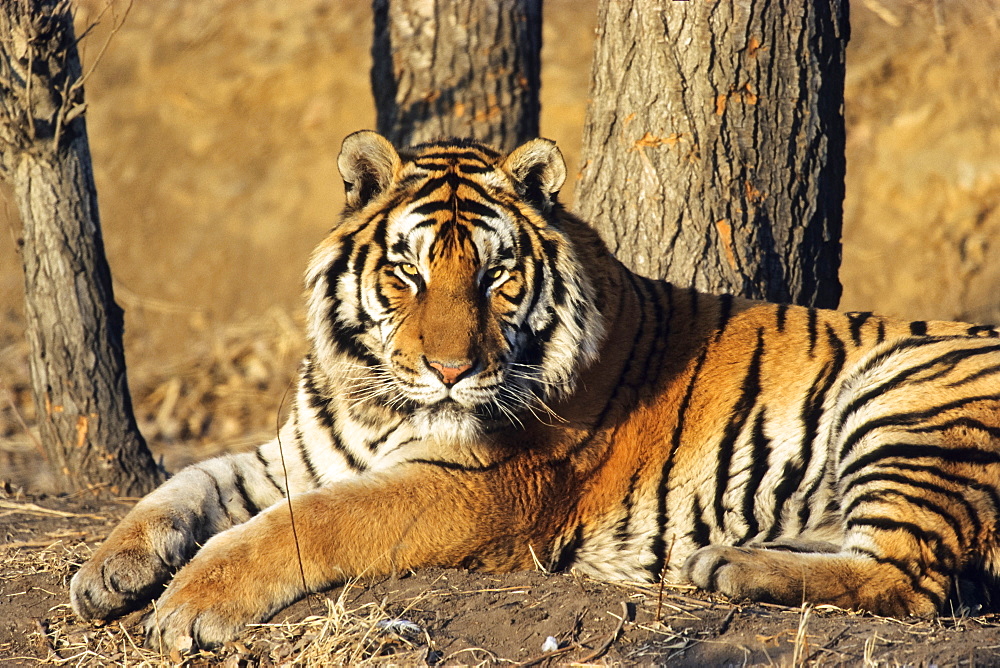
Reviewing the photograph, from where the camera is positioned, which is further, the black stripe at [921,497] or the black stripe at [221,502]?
the black stripe at [221,502]

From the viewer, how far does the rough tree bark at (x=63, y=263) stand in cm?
372

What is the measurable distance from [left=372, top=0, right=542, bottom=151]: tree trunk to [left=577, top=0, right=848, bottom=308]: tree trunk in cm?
95

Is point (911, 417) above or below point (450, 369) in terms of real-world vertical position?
below

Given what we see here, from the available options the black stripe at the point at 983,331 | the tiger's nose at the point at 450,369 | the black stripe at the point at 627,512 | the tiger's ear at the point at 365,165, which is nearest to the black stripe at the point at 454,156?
the tiger's ear at the point at 365,165

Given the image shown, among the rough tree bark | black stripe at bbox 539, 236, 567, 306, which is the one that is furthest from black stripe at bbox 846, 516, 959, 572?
the rough tree bark

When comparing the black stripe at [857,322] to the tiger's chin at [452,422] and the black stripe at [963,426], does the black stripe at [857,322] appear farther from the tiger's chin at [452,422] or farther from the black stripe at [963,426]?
the tiger's chin at [452,422]

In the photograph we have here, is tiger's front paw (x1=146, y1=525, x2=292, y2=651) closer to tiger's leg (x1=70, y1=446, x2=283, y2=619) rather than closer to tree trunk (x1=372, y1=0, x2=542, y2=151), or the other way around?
tiger's leg (x1=70, y1=446, x2=283, y2=619)

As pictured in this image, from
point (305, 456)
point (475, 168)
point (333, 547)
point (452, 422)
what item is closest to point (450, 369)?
point (452, 422)

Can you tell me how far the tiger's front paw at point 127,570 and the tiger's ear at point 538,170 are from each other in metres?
1.45

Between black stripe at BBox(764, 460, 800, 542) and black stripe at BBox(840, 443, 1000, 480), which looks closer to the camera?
black stripe at BBox(840, 443, 1000, 480)

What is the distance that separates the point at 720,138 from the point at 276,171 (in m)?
6.18

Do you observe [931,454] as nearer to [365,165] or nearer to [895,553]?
[895,553]

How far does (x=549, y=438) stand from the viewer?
3025 mm

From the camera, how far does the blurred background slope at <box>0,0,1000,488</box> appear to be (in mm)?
8008
